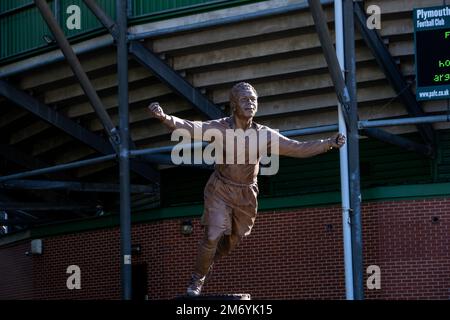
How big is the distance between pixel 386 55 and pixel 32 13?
8215mm

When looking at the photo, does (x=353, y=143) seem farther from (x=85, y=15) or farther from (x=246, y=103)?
(x=246, y=103)

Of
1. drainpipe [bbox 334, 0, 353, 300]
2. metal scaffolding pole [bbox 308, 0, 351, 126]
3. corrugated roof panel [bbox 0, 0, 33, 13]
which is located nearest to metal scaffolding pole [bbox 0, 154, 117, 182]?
corrugated roof panel [bbox 0, 0, 33, 13]

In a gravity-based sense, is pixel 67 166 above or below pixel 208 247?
above

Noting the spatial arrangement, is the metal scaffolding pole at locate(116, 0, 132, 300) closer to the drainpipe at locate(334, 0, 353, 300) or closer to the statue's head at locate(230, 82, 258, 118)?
the drainpipe at locate(334, 0, 353, 300)

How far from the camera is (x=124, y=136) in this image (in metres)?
23.4

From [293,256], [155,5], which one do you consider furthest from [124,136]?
[293,256]

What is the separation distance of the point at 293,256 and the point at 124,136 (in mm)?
4176

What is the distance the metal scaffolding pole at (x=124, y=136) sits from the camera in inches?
918

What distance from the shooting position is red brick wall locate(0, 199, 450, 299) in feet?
71.3

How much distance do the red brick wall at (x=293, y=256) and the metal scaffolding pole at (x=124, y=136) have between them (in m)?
1.10

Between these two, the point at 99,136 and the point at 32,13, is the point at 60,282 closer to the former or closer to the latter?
the point at 99,136

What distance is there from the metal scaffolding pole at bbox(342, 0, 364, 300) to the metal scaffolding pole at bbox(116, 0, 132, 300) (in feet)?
15.3

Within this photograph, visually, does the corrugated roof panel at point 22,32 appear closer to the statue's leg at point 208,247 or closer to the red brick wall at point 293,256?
the red brick wall at point 293,256

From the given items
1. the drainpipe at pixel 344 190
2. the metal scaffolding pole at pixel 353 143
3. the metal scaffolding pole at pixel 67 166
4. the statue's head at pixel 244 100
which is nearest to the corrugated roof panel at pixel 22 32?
the metal scaffolding pole at pixel 67 166
